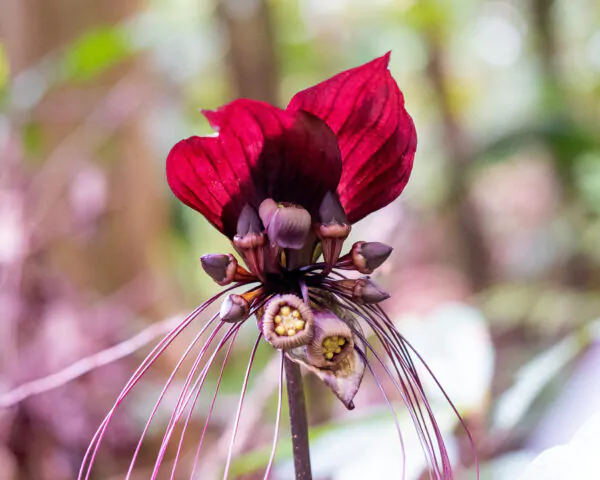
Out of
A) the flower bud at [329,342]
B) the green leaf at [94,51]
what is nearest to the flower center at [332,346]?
the flower bud at [329,342]

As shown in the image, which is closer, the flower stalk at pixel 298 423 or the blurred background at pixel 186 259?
the flower stalk at pixel 298 423

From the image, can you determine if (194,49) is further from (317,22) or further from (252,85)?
(317,22)

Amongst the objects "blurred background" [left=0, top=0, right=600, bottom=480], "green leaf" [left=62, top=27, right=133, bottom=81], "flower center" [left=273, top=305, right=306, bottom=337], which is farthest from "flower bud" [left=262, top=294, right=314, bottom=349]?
"green leaf" [left=62, top=27, right=133, bottom=81]

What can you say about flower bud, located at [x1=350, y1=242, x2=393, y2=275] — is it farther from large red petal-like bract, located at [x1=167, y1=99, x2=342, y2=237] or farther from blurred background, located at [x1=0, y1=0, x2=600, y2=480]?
blurred background, located at [x1=0, y1=0, x2=600, y2=480]

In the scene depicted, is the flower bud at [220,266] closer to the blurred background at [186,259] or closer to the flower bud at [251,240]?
the flower bud at [251,240]

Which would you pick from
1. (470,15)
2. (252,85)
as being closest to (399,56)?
(470,15)

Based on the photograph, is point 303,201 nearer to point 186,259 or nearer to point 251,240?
point 251,240
